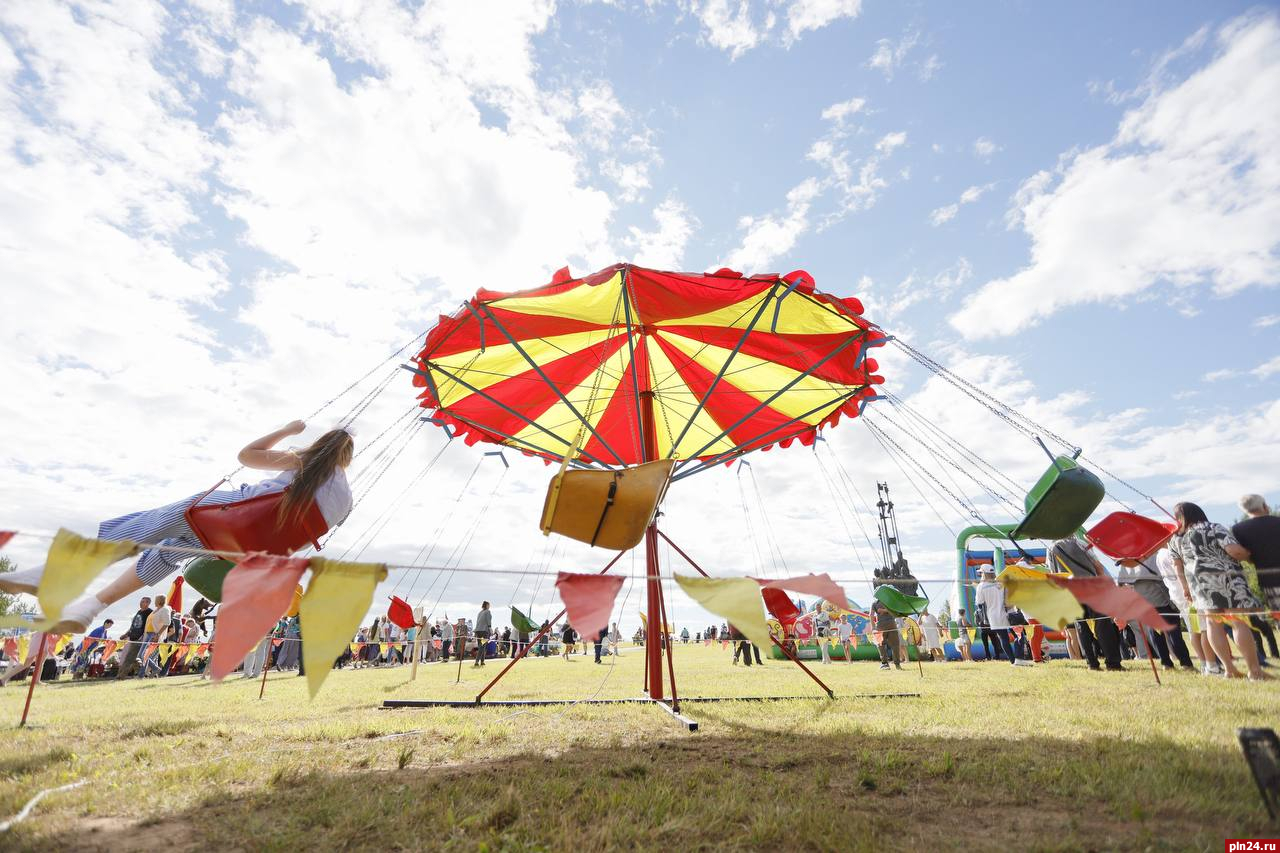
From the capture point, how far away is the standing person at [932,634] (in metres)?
17.7

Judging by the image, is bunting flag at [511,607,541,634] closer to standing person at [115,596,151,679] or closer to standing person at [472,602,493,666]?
standing person at [472,602,493,666]

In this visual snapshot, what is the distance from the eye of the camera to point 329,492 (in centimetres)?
397

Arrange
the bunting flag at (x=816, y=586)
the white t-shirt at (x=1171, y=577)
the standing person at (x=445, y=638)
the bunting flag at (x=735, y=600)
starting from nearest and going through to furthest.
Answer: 1. the bunting flag at (x=735, y=600)
2. the bunting flag at (x=816, y=586)
3. the white t-shirt at (x=1171, y=577)
4. the standing person at (x=445, y=638)

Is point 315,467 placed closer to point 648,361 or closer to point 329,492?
point 329,492

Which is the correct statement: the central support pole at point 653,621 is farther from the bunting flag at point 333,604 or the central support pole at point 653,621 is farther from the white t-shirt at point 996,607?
the white t-shirt at point 996,607

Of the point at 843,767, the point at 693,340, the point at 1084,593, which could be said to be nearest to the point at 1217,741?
the point at 1084,593

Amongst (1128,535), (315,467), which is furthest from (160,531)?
(1128,535)

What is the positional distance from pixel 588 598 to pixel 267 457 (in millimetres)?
2479

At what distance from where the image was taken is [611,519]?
420 cm

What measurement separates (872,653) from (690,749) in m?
16.8

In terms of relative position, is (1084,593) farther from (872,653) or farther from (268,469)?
(872,653)

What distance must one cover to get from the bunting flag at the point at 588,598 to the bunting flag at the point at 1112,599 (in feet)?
8.36

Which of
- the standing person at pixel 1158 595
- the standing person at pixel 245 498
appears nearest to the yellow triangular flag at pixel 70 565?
the standing person at pixel 245 498

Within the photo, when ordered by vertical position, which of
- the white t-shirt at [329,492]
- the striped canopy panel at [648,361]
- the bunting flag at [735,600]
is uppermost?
the striped canopy panel at [648,361]
